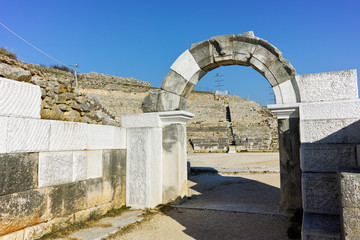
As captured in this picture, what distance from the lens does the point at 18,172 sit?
294cm

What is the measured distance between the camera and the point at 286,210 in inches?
166

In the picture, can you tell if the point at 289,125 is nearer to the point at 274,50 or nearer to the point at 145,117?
the point at 274,50

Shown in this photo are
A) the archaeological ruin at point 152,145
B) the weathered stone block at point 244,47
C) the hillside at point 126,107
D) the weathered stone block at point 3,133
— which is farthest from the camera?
the weathered stone block at point 244,47

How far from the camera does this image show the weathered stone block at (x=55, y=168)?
3266 millimetres

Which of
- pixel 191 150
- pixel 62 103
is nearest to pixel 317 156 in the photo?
pixel 62 103

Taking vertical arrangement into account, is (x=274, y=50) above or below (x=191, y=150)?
above

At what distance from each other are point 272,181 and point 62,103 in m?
6.00

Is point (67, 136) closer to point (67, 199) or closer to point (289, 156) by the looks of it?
point (67, 199)

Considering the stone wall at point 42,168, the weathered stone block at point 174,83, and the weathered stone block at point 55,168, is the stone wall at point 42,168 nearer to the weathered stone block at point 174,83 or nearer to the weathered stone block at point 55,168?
the weathered stone block at point 55,168

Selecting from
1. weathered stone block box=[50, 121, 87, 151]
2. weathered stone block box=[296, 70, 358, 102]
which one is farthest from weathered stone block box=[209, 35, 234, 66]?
weathered stone block box=[50, 121, 87, 151]

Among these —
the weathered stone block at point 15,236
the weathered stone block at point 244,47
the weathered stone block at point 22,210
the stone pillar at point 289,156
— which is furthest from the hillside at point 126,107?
the stone pillar at point 289,156

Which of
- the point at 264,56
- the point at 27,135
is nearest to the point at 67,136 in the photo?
the point at 27,135

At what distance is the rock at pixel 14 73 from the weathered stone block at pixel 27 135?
709 millimetres

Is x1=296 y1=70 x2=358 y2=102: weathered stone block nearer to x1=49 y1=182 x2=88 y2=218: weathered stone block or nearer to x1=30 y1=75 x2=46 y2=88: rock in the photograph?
x1=49 y1=182 x2=88 y2=218: weathered stone block
